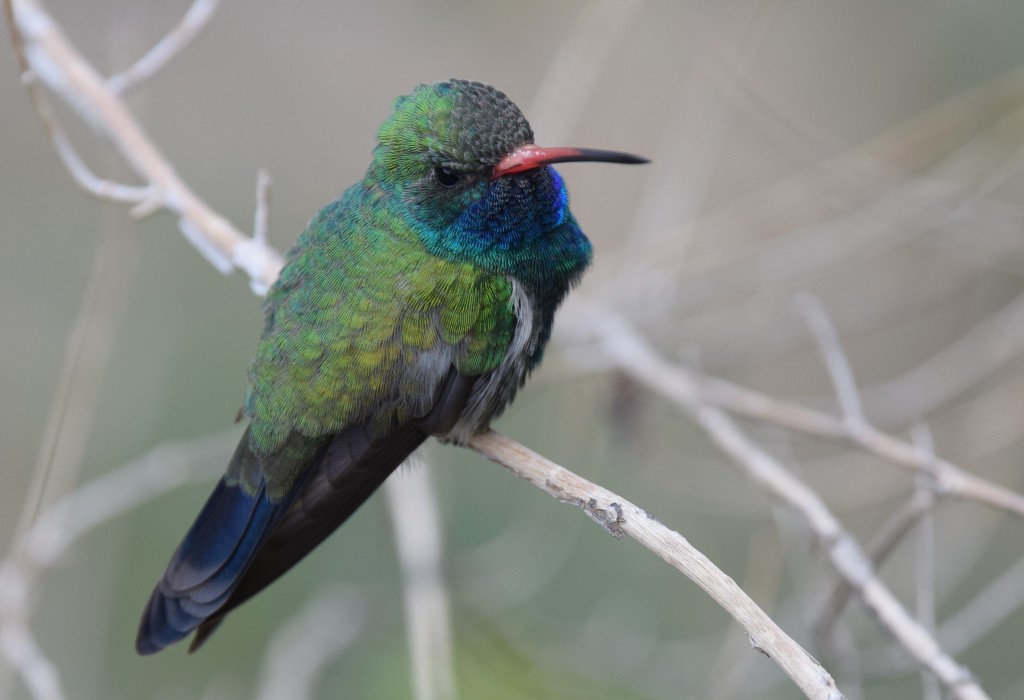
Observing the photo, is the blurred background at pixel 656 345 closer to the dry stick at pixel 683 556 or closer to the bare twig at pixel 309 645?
the bare twig at pixel 309 645

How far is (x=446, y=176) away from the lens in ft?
7.34

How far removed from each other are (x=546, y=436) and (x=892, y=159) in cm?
137

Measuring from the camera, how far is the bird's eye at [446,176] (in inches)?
87.6

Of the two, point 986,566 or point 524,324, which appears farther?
point 986,566

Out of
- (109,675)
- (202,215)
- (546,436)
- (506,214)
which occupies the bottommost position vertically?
(109,675)

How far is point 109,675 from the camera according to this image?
3354 mm

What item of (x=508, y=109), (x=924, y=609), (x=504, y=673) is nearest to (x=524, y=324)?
(x=508, y=109)

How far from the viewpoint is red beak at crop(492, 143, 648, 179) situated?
1.96 m

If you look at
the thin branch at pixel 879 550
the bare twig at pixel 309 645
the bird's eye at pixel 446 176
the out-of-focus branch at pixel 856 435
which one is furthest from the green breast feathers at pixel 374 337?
the thin branch at pixel 879 550

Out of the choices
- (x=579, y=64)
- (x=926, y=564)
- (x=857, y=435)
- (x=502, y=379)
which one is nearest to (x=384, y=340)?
(x=502, y=379)

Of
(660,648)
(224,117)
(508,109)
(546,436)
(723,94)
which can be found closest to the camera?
(508,109)

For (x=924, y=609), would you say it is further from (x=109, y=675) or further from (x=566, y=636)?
(x=109, y=675)

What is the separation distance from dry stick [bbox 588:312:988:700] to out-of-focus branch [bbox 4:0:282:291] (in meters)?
0.88

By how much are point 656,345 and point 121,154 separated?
5.20 feet
